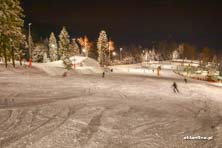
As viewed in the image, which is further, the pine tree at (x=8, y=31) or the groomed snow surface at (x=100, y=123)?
the pine tree at (x=8, y=31)

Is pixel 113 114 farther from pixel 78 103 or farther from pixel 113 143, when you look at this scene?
pixel 113 143

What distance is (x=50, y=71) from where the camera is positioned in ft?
121

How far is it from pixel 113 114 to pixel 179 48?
165 m

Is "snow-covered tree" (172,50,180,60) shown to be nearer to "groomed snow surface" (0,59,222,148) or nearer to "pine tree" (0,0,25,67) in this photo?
"pine tree" (0,0,25,67)

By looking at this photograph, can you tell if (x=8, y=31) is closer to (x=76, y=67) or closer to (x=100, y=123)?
(x=100, y=123)

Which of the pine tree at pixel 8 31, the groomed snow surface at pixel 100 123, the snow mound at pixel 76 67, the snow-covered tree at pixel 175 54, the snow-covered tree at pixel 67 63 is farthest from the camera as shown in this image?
Result: the snow-covered tree at pixel 175 54

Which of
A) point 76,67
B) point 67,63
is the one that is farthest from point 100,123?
point 76,67

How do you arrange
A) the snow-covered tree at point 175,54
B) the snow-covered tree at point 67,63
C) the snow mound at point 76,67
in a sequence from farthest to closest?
the snow-covered tree at point 175,54, the snow-covered tree at point 67,63, the snow mound at point 76,67

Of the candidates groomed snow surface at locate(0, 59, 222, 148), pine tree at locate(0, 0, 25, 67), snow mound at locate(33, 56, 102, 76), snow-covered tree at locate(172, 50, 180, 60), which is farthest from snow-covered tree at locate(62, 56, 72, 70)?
snow-covered tree at locate(172, 50, 180, 60)

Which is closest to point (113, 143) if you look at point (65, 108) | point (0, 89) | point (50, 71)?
point (65, 108)

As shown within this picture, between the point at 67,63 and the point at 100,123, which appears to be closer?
the point at 100,123

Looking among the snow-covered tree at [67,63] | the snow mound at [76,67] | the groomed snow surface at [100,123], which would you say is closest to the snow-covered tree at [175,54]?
the snow mound at [76,67]

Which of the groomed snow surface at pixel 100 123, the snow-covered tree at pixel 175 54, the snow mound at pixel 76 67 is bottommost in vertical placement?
the groomed snow surface at pixel 100 123

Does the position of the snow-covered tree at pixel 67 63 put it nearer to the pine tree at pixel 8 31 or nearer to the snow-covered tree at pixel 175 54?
the pine tree at pixel 8 31
